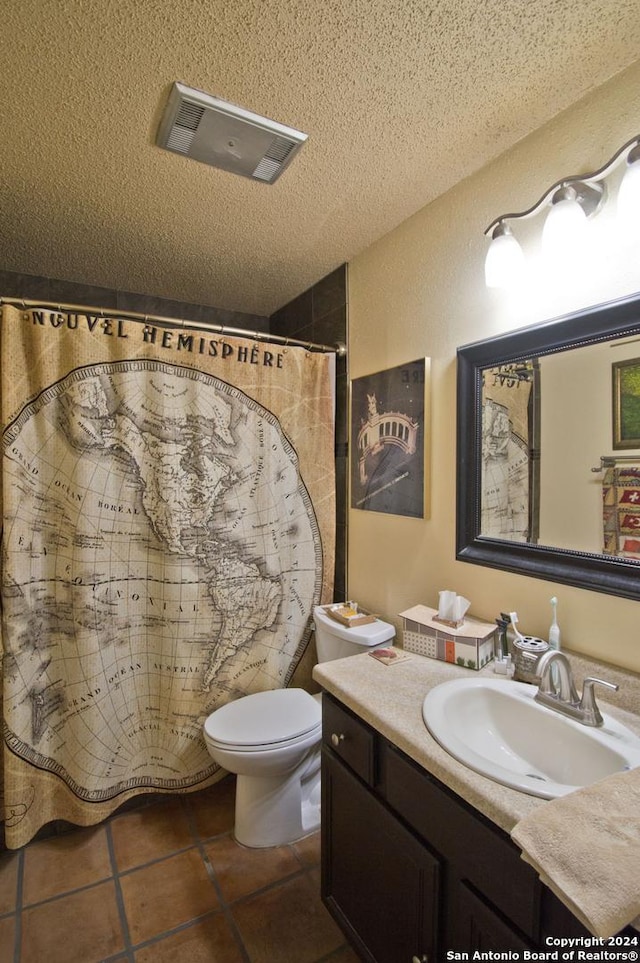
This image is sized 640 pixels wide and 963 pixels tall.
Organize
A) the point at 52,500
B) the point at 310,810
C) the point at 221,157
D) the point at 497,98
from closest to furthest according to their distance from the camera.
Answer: the point at 497,98 → the point at 221,157 → the point at 52,500 → the point at 310,810

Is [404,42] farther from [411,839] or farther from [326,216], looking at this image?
[411,839]

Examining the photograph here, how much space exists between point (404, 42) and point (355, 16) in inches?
5.1

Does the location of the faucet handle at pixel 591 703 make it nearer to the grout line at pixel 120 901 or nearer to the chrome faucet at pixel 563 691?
the chrome faucet at pixel 563 691

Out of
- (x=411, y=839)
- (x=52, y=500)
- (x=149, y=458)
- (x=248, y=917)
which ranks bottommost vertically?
(x=248, y=917)

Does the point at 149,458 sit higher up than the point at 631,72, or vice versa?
the point at 631,72

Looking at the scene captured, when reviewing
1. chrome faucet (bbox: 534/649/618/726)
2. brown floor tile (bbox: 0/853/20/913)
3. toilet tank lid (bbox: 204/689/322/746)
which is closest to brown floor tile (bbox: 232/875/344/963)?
toilet tank lid (bbox: 204/689/322/746)

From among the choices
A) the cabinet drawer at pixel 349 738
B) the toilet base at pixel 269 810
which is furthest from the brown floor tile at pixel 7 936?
the cabinet drawer at pixel 349 738

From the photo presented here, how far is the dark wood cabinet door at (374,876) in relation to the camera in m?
0.98

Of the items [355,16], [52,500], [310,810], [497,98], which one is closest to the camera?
[355,16]

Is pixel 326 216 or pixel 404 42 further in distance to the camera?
pixel 326 216

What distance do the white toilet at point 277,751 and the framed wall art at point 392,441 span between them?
518 mm

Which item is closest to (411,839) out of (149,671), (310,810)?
(310,810)

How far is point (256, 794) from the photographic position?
1696 millimetres

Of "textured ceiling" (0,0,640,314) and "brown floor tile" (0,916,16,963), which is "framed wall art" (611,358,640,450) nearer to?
"textured ceiling" (0,0,640,314)
